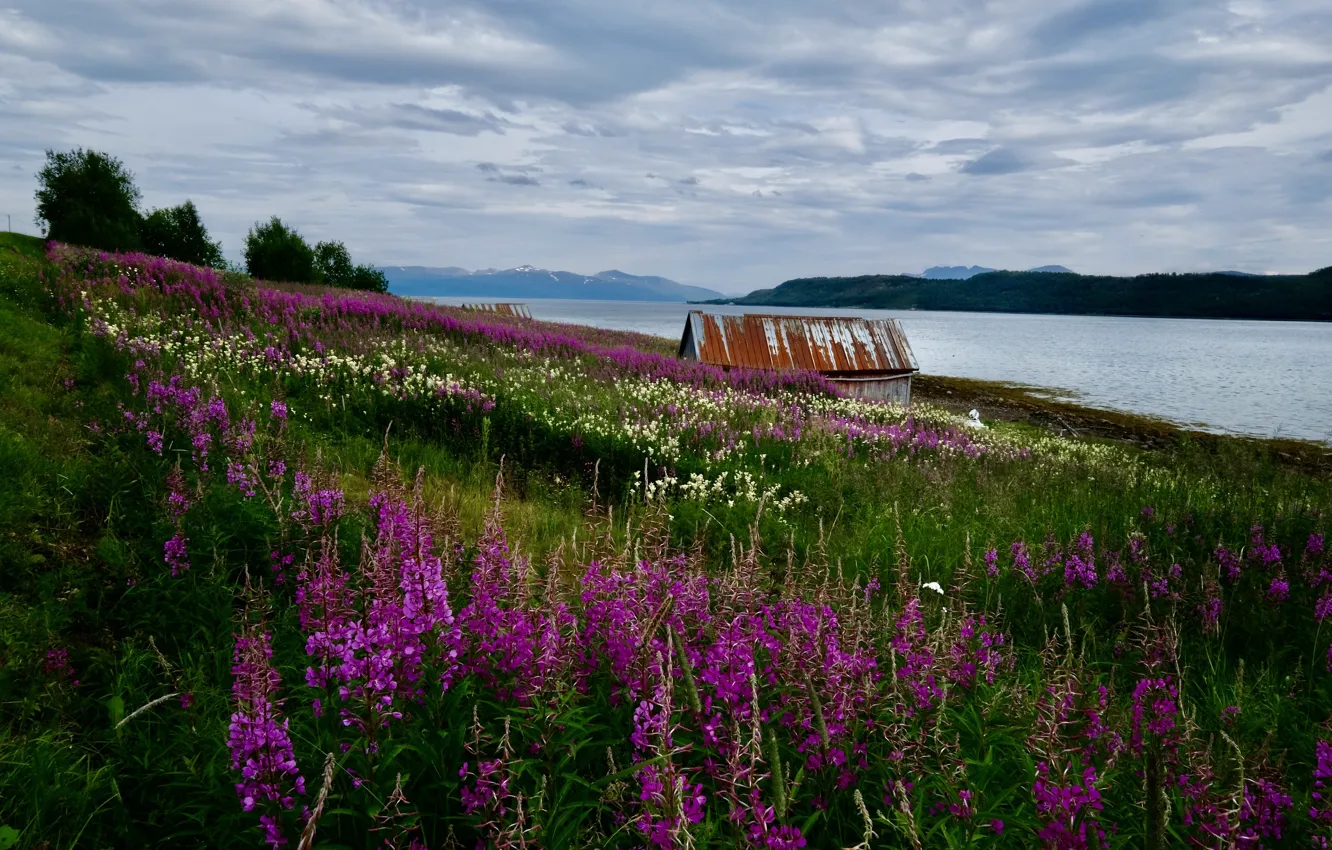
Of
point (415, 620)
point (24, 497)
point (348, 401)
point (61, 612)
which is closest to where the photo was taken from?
point (415, 620)

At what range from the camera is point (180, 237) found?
214ft

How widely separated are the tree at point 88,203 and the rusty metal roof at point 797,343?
49429 mm

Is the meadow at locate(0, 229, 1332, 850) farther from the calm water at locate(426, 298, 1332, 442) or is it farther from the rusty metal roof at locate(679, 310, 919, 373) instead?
the calm water at locate(426, 298, 1332, 442)

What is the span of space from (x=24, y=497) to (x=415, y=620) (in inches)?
170

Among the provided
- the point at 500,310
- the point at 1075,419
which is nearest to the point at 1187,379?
the point at 1075,419

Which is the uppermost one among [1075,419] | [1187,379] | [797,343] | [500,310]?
[500,310]

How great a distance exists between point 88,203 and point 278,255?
15091 mm

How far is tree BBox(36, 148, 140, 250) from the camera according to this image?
54156 mm

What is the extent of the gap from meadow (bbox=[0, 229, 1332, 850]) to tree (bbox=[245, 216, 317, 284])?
5326 centimetres

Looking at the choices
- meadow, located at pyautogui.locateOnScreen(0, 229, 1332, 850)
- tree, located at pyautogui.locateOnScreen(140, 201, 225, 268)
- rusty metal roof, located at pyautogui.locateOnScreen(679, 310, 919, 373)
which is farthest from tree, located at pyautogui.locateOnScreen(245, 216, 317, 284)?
meadow, located at pyautogui.locateOnScreen(0, 229, 1332, 850)

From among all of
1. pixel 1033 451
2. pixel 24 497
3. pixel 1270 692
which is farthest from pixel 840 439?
pixel 24 497

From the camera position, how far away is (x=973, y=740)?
10.9ft

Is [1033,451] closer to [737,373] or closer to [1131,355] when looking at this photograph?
[737,373]

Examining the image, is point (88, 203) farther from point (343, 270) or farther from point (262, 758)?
point (262, 758)
